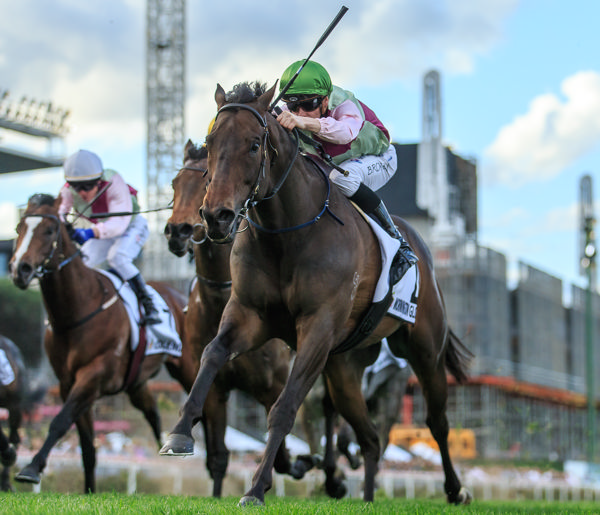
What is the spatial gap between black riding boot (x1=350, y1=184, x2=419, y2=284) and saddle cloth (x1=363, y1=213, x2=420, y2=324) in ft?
0.28

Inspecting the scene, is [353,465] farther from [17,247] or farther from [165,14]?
[165,14]

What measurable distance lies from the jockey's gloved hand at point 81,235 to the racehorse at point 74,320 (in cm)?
24

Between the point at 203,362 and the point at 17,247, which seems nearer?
the point at 203,362

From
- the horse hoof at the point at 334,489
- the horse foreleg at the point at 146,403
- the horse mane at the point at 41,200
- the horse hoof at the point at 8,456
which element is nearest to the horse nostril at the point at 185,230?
the horse mane at the point at 41,200

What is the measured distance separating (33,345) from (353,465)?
5324cm

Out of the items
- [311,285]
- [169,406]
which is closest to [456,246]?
[169,406]

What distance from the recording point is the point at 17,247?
8.37 m

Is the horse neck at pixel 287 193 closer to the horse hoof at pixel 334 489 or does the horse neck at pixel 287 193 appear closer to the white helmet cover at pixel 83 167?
the horse hoof at pixel 334 489

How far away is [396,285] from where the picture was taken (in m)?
6.96

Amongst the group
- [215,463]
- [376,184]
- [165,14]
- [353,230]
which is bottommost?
[215,463]

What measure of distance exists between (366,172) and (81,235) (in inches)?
133

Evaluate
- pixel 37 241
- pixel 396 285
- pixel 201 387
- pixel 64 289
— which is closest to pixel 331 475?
pixel 396 285

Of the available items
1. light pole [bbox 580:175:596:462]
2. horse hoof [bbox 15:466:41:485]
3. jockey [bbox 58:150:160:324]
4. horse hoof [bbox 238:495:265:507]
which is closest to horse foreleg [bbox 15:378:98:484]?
horse hoof [bbox 15:466:41:485]

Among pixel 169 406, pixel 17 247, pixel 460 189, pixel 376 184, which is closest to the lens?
pixel 376 184
